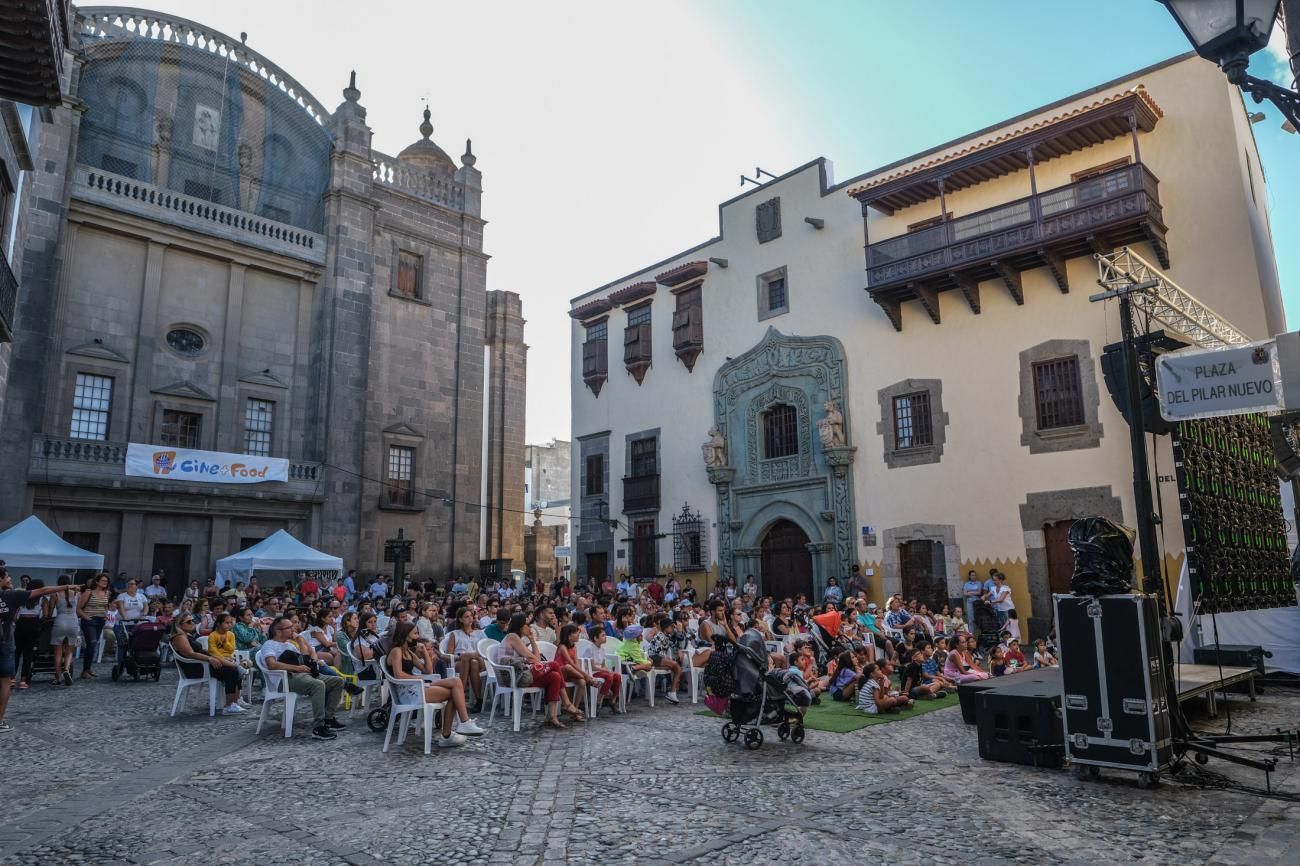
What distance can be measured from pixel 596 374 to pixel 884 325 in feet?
36.5

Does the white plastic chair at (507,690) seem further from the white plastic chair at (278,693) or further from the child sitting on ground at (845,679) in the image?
the child sitting on ground at (845,679)

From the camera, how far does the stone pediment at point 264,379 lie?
25.8 metres

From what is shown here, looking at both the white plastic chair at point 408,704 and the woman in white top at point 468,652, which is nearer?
the white plastic chair at point 408,704

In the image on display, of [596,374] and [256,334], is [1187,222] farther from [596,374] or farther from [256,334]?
[256,334]

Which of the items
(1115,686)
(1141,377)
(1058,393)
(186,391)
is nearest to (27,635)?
(186,391)

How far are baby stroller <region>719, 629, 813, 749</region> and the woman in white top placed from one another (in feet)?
12.2

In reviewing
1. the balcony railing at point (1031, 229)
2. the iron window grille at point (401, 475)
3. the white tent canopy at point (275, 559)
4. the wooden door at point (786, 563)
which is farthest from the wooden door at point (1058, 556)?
the iron window grille at point (401, 475)

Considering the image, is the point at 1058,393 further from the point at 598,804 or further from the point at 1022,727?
the point at 598,804

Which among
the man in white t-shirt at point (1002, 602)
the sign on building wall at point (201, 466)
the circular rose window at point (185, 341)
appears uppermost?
the circular rose window at point (185, 341)

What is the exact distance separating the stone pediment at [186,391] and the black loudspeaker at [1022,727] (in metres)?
23.7

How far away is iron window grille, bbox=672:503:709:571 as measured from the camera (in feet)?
82.2

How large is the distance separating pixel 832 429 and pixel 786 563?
4099 mm

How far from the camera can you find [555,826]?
19.4ft

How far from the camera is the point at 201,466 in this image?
2353 cm
